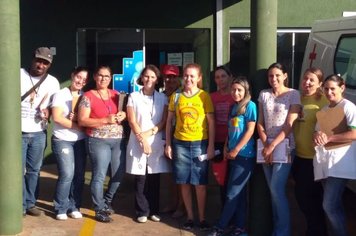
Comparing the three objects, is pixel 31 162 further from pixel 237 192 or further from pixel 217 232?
pixel 237 192

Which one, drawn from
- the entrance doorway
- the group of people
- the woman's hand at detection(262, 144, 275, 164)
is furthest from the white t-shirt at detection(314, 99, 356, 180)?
the entrance doorway

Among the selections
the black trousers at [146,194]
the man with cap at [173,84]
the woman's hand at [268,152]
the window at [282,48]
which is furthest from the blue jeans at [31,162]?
the window at [282,48]

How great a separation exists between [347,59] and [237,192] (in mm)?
2224

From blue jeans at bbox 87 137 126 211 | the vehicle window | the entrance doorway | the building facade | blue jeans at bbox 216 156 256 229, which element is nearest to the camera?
blue jeans at bbox 216 156 256 229

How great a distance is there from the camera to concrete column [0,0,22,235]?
5.31 metres

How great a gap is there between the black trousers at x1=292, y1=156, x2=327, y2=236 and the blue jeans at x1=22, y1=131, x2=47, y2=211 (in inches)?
110

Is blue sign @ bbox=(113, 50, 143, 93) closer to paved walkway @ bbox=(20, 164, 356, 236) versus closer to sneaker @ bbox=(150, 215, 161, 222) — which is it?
paved walkway @ bbox=(20, 164, 356, 236)

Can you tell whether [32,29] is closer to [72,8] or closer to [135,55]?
[72,8]

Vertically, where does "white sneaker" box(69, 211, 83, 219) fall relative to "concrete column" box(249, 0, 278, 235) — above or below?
below

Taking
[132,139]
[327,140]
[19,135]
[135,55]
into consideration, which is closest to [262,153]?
[327,140]

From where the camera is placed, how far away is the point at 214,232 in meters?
5.55

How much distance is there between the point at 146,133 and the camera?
5875 mm

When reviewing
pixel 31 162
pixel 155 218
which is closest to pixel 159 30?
pixel 31 162

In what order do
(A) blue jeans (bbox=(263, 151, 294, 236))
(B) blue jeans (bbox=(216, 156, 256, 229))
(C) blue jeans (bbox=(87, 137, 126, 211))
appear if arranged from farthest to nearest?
(C) blue jeans (bbox=(87, 137, 126, 211))
(B) blue jeans (bbox=(216, 156, 256, 229))
(A) blue jeans (bbox=(263, 151, 294, 236))
